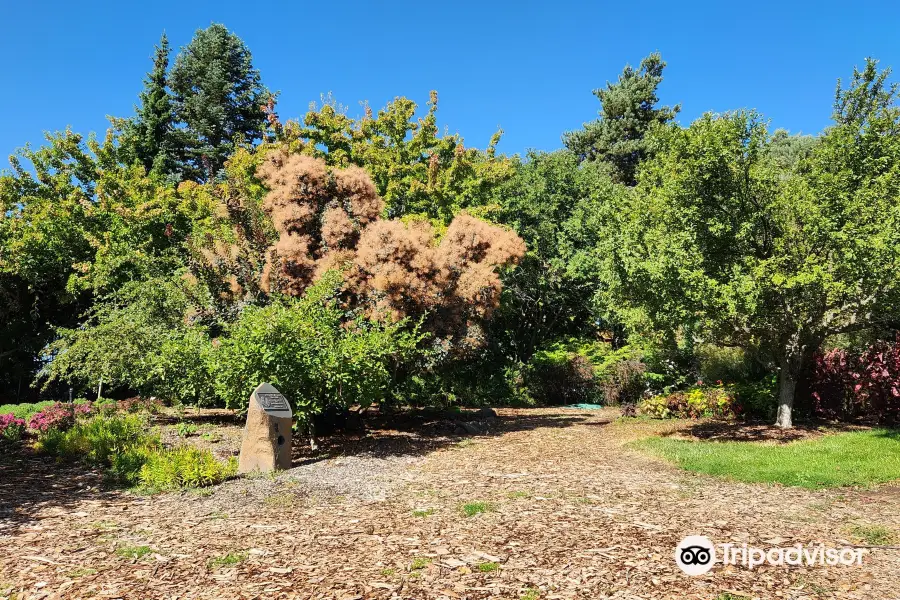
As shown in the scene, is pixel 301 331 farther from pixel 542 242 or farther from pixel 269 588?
pixel 542 242

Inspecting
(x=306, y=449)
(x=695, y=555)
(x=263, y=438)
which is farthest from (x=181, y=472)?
(x=695, y=555)

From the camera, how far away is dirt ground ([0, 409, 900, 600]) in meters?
3.94

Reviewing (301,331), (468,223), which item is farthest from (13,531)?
(468,223)

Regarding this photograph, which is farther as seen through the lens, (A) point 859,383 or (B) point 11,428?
(A) point 859,383

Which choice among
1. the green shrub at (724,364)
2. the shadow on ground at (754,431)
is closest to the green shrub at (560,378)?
the green shrub at (724,364)

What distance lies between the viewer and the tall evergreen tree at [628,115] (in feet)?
115

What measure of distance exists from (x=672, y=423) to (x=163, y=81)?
99.2 feet

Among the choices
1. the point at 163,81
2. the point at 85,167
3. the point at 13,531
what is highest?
the point at 163,81

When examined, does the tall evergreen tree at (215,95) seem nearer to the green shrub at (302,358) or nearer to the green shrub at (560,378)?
the green shrub at (560,378)

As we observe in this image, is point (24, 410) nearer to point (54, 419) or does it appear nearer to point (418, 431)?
point (54, 419)

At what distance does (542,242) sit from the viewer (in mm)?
21000

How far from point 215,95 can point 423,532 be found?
33.5 meters

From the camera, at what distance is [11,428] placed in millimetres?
10328

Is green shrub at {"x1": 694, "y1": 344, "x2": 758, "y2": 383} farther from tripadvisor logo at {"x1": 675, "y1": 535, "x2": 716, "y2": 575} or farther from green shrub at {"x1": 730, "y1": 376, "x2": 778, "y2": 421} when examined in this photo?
tripadvisor logo at {"x1": 675, "y1": 535, "x2": 716, "y2": 575}
